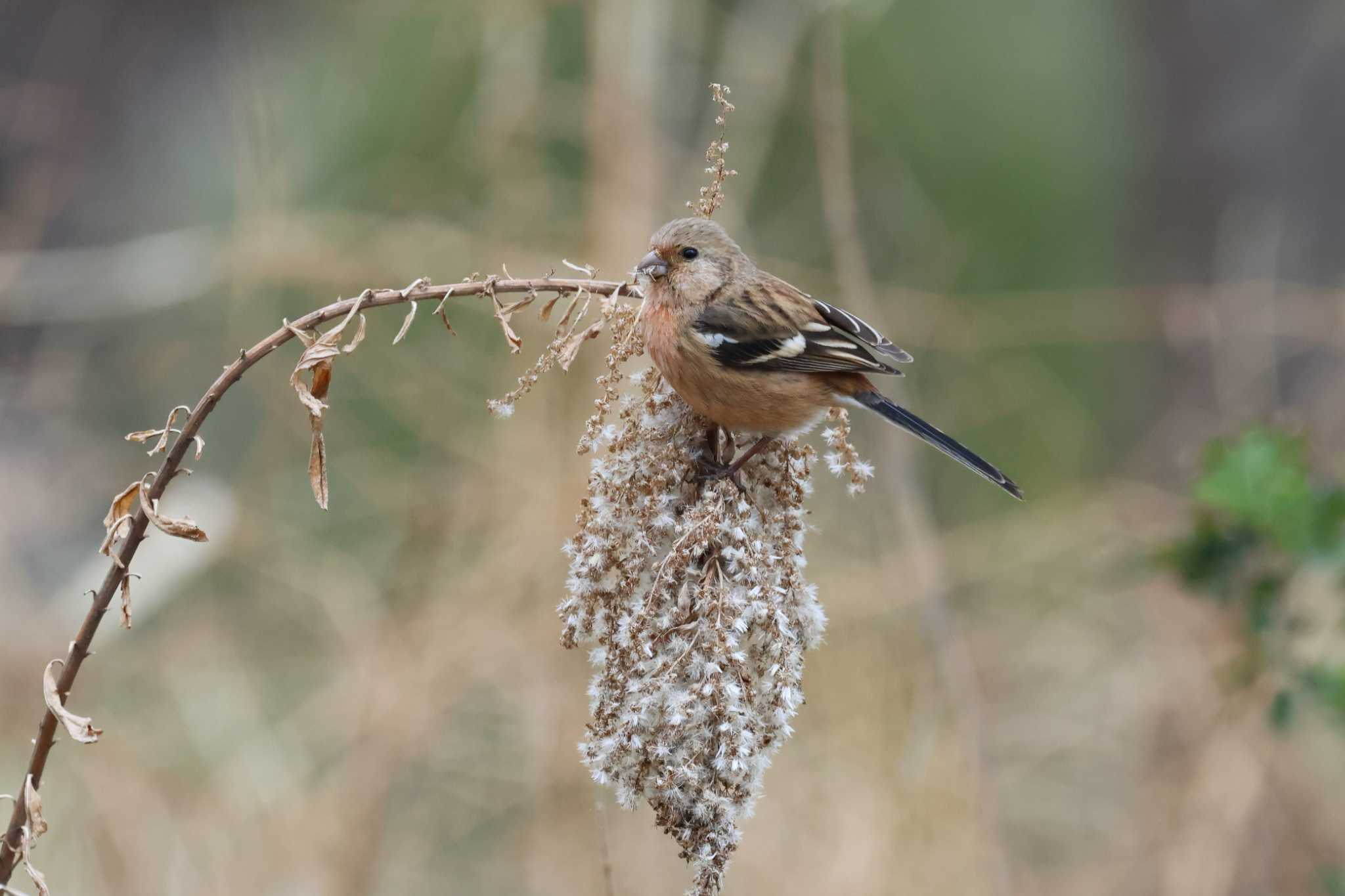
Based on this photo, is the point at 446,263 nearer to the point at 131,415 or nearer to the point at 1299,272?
the point at 131,415

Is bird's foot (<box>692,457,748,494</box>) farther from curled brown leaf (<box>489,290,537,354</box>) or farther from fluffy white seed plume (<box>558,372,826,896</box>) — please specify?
curled brown leaf (<box>489,290,537,354</box>)

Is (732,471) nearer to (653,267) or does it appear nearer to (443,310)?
(443,310)

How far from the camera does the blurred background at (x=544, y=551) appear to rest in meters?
4.76

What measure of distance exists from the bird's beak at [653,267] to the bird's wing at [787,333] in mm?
147

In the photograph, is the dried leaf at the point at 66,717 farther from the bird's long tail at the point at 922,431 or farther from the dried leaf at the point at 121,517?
the bird's long tail at the point at 922,431

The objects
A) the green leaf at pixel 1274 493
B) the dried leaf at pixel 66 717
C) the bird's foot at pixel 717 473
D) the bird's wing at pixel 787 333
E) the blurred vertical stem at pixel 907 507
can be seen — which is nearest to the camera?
the dried leaf at pixel 66 717

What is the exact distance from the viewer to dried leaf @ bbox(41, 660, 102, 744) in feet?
5.27

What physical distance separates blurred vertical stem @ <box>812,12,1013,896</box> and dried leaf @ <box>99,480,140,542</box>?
10.4 feet

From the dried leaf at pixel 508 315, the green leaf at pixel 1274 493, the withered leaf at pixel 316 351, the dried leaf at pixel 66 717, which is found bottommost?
the dried leaf at pixel 66 717

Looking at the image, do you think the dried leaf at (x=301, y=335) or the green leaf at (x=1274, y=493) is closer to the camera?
the dried leaf at (x=301, y=335)

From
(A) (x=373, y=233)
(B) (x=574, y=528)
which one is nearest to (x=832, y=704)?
(B) (x=574, y=528)

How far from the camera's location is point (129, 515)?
1.80 metres

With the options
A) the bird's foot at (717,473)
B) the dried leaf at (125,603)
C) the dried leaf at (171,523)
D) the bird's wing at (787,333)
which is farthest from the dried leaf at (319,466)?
the bird's wing at (787,333)

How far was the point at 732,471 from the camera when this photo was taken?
2285 mm
